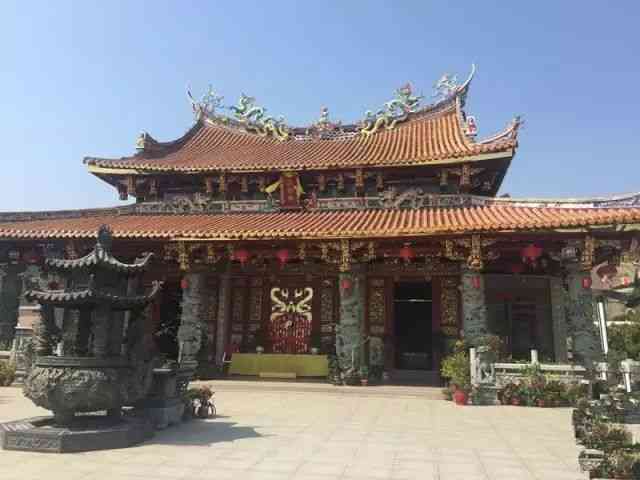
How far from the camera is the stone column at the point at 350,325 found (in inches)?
435

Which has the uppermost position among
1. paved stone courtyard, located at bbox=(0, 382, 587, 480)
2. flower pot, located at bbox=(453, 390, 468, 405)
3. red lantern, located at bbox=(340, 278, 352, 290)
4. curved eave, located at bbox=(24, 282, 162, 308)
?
red lantern, located at bbox=(340, 278, 352, 290)

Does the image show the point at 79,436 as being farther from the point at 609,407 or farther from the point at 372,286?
the point at 372,286

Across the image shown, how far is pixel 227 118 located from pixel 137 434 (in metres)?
14.1

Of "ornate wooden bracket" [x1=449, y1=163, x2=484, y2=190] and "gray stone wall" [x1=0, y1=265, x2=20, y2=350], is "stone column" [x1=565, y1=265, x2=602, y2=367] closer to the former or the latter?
"ornate wooden bracket" [x1=449, y1=163, x2=484, y2=190]

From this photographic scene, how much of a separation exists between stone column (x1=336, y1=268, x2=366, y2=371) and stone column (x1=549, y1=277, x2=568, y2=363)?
4.77 meters

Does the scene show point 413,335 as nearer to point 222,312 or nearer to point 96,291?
point 222,312

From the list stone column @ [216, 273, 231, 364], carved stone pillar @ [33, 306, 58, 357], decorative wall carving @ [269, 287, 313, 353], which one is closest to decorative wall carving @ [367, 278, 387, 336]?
decorative wall carving @ [269, 287, 313, 353]

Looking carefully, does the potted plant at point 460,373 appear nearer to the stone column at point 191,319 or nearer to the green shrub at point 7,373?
the stone column at point 191,319

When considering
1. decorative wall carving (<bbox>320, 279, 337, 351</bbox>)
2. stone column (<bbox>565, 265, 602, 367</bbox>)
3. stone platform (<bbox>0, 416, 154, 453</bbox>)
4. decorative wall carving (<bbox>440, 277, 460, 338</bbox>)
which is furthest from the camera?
decorative wall carving (<bbox>320, 279, 337, 351</bbox>)

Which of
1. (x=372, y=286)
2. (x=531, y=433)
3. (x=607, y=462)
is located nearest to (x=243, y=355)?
(x=372, y=286)

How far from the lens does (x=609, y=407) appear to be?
6367 millimetres

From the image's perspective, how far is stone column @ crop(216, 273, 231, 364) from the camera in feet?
41.7

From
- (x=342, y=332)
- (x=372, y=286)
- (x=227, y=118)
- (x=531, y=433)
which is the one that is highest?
(x=227, y=118)

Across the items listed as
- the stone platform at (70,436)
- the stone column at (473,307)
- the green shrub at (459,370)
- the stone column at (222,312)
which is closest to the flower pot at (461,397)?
the green shrub at (459,370)
